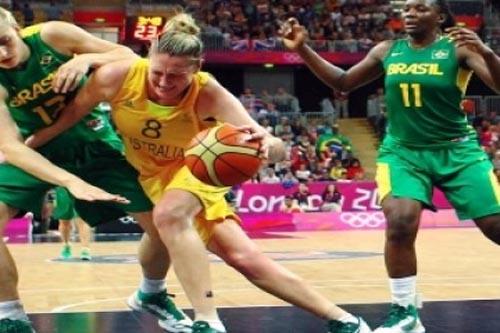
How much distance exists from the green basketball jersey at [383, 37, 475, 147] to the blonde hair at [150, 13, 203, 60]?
1.41 meters

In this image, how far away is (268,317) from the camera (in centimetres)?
648

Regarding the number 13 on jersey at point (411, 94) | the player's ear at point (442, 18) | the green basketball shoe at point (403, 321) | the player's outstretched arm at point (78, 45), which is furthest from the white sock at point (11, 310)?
the player's ear at point (442, 18)

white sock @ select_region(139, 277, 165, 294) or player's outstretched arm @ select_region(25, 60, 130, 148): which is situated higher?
player's outstretched arm @ select_region(25, 60, 130, 148)

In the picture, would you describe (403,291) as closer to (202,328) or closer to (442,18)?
(202,328)

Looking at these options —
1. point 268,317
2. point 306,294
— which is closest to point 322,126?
point 268,317

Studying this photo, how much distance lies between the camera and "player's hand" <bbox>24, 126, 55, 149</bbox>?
506cm

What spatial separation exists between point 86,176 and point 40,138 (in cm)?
49

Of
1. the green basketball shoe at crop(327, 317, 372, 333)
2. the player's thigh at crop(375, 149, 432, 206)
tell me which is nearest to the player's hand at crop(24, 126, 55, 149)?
the green basketball shoe at crop(327, 317, 372, 333)

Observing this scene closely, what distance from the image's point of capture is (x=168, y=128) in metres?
4.98

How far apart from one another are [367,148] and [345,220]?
8196 mm

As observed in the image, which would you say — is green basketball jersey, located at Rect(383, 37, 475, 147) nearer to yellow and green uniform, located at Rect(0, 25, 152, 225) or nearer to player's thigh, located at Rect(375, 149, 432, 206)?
player's thigh, located at Rect(375, 149, 432, 206)

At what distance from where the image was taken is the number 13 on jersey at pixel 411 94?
5.61 meters

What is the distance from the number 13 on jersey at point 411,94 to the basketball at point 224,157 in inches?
53.5

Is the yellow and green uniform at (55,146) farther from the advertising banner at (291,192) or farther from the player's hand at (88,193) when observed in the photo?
the advertising banner at (291,192)
